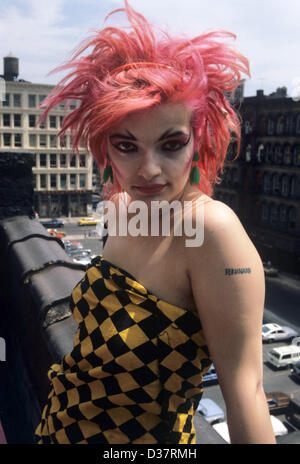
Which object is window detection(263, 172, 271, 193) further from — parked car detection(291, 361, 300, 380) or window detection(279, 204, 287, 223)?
parked car detection(291, 361, 300, 380)

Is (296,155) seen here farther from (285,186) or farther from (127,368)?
(127,368)

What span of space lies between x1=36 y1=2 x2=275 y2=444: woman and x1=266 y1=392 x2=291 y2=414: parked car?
1556 centimetres

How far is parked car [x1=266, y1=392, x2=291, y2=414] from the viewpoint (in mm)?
15961

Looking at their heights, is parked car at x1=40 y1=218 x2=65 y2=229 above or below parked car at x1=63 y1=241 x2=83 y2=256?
above

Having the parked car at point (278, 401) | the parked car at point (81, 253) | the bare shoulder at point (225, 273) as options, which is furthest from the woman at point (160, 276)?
the parked car at point (81, 253)

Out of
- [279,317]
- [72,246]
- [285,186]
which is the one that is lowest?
[279,317]

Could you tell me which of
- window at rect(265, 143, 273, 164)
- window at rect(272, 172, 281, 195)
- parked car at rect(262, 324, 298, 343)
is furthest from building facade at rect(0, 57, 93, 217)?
parked car at rect(262, 324, 298, 343)

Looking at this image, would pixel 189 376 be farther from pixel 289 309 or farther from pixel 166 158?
pixel 289 309

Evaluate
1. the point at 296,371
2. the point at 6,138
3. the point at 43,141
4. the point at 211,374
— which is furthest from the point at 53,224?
the point at 211,374

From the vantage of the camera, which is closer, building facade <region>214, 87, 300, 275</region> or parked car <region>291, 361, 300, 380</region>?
parked car <region>291, 361, 300, 380</region>

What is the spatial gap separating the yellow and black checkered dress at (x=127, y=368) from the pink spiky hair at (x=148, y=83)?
61 cm

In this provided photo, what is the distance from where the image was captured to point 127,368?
169cm

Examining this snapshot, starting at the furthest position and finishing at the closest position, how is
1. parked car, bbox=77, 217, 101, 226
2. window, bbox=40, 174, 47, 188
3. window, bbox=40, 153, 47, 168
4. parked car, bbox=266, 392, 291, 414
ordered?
1. parked car, bbox=77, 217, 101, 226
2. window, bbox=40, 174, 47, 188
3. window, bbox=40, 153, 47, 168
4. parked car, bbox=266, 392, 291, 414

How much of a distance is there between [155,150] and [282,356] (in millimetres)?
18954
